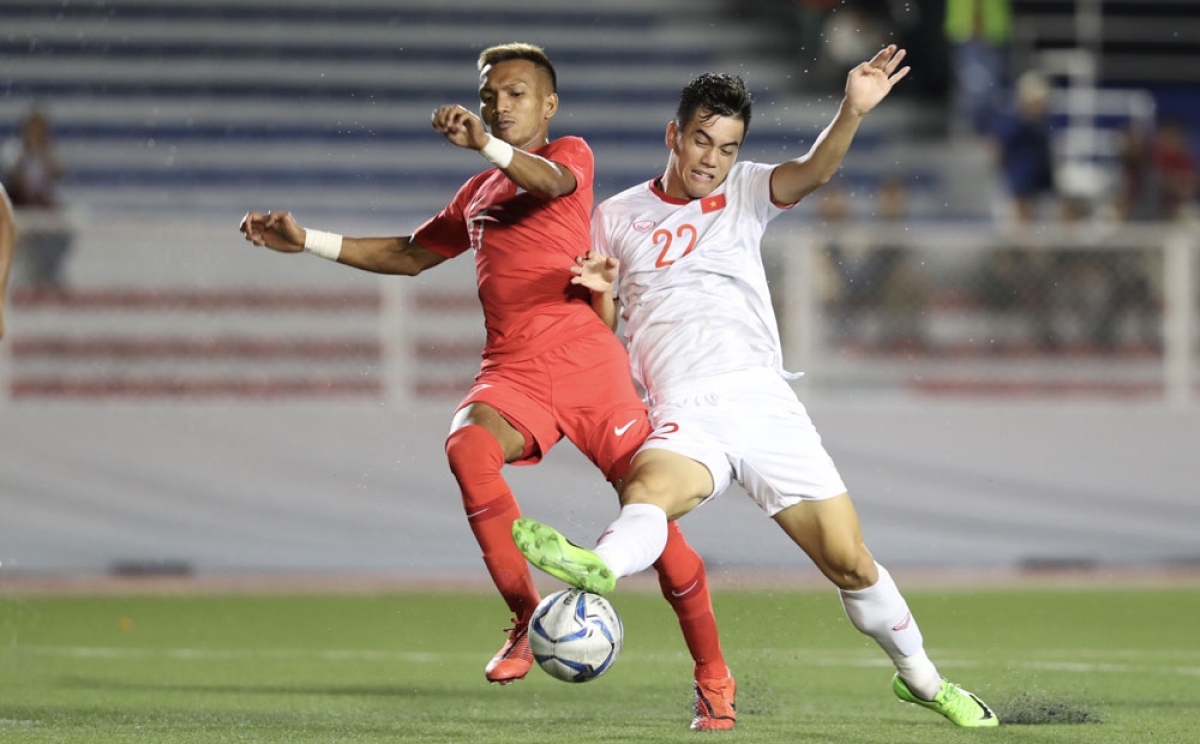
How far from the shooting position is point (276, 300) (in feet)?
41.7

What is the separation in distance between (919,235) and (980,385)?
1154 millimetres

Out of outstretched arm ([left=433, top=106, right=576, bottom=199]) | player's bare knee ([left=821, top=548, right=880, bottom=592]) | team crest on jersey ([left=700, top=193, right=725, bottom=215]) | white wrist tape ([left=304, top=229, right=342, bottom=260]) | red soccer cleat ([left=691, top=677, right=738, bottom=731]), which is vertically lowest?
red soccer cleat ([left=691, top=677, right=738, bottom=731])

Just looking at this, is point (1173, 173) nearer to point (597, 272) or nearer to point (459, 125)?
point (597, 272)

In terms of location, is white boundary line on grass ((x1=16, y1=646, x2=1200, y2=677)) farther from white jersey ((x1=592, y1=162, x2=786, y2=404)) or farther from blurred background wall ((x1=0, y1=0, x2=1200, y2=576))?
white jersey ((x1=592, y1=162, x2=786, y2=404))

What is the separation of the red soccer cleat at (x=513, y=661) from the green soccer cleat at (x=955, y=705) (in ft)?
4.10

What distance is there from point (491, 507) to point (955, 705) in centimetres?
167

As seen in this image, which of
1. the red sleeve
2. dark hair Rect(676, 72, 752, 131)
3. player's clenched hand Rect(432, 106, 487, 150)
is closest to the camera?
player's clenched hand Rect(432, 106, 487, 150)

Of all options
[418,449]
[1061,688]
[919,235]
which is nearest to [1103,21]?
[919,235]

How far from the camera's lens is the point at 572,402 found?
6.33 m

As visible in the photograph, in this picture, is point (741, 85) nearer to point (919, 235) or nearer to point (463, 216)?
point (463, 216)

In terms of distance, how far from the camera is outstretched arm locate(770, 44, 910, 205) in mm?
5809

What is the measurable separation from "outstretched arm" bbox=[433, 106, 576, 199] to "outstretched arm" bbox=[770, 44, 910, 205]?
27.8 inches

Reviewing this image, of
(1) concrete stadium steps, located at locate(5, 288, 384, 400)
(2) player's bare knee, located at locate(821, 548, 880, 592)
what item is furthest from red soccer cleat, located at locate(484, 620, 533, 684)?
(1) concrete stadium steps, located at locate(5, 288, 384, 400)

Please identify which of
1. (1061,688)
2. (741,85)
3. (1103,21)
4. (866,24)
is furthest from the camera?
(1103,21)
